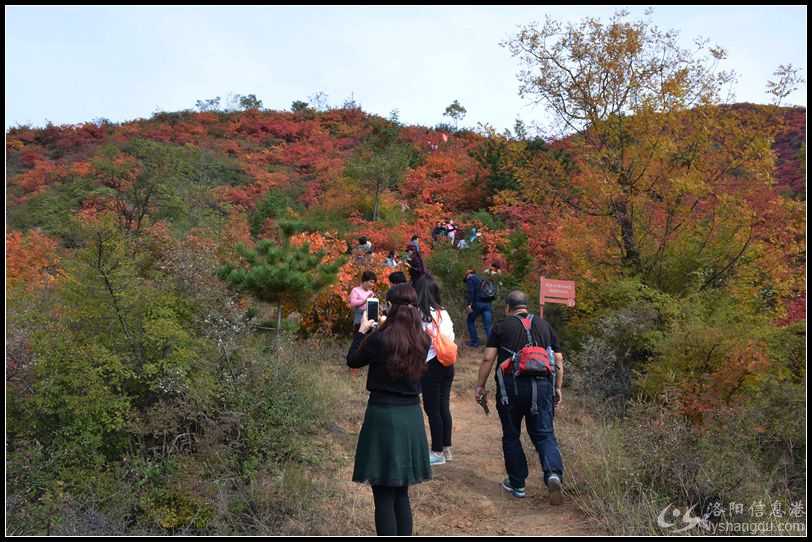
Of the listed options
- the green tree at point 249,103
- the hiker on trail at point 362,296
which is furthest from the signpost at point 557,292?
the green tree at point 249,103

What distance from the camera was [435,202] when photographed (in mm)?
23125

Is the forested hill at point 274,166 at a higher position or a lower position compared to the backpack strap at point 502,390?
higher

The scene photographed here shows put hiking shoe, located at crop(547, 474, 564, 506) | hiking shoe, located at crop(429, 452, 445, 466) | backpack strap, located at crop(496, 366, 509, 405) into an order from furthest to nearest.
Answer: hiking shoe, located at crop(429, 452, 445, 466) < backpack strap, located at crop(496, 366, 509, 405) < hiking shoe, located at crop(547, 474, 564, 506)

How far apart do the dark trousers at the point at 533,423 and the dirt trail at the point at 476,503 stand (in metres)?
0.29

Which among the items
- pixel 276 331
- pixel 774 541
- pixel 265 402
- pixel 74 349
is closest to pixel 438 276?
pixel 276 331

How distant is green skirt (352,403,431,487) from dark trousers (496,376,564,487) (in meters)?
1.15

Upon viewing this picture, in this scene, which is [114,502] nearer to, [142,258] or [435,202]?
[142,258]

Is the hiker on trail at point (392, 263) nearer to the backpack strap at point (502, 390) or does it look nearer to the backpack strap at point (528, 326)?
the backpack strap at point (528, 326)

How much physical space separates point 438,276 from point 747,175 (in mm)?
6051

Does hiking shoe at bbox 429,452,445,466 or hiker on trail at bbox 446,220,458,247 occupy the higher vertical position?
hiker on trail at bbox 446,220,458,247

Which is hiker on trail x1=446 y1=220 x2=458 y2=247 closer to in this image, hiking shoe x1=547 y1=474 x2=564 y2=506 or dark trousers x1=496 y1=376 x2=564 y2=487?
dark trousers x1=496 y1=376 x2=564 y2=487

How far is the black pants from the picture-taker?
531 centimetres

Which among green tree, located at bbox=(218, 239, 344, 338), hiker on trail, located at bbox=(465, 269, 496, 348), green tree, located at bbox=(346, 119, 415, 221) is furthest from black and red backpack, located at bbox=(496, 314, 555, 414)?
green tree, located at bbox=(346, 119, 415, 221)

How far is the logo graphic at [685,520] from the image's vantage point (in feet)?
13.0
